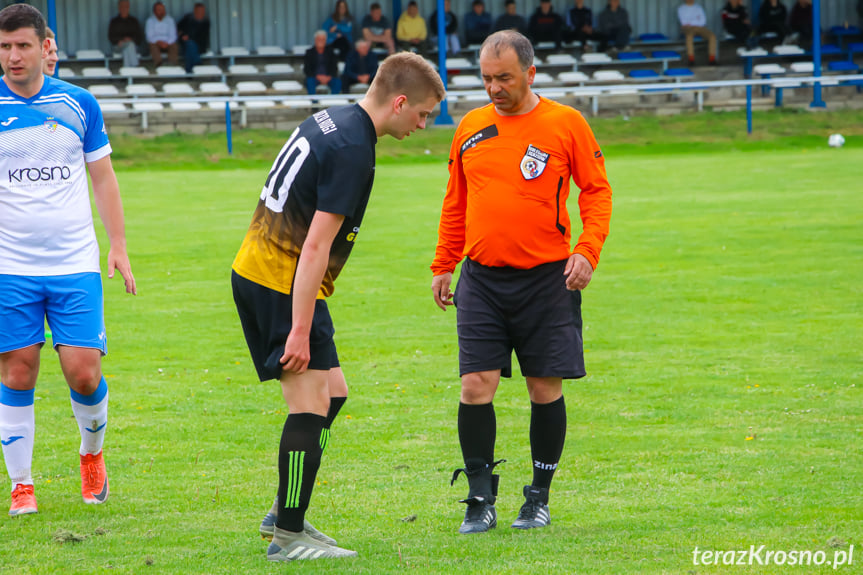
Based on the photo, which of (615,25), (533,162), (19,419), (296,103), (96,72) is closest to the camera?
(533,162)

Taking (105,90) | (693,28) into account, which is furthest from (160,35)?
(693,28)

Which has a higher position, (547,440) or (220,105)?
(220,105)

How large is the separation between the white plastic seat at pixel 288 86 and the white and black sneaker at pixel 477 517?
28998mm

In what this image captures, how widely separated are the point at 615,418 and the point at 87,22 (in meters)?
34.0

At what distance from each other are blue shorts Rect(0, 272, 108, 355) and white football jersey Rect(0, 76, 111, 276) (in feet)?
0.17

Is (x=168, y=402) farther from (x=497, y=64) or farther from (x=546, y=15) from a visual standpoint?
(x=546, y=15)

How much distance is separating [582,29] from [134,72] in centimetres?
1404

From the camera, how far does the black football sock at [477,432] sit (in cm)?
482

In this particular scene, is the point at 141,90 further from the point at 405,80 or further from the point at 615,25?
the point at 405,80

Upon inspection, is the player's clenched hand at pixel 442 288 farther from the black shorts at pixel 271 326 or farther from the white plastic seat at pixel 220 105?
the white plastic seat at pixel 220 105

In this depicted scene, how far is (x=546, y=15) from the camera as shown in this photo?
116 ft

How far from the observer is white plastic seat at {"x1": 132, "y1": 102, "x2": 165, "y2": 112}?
28500mm

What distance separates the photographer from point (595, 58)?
35.4 metres

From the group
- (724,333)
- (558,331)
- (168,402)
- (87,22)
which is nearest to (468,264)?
(558,331)
